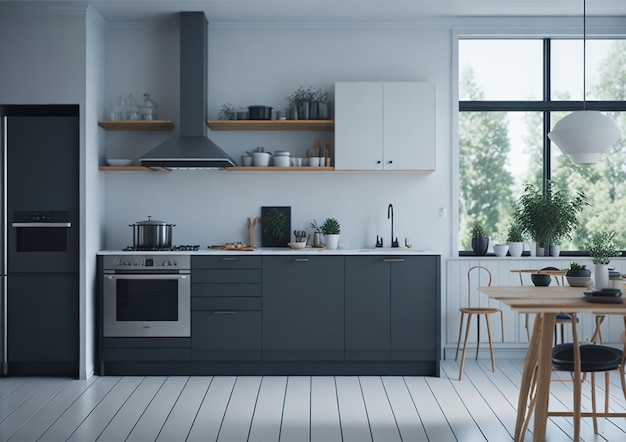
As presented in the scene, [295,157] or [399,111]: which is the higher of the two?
[399,111]

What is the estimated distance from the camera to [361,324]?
16.1 feet

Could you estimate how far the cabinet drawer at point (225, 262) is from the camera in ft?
16.1

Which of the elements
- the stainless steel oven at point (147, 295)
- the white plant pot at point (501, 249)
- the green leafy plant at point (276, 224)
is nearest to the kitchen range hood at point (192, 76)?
the green leafy plant at point (276, 224)

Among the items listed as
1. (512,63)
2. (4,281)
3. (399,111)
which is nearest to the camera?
(4,281)

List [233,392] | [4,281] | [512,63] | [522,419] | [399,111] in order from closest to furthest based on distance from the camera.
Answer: [522,419]
[233,392]
[4,281]
[399,111]
[512,63]

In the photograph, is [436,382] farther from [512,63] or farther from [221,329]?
[512,63]

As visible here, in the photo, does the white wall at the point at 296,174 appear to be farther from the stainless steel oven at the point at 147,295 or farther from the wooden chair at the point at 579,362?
the wooden chair at the point at 579,362

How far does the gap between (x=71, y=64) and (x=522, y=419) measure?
4.08 metres

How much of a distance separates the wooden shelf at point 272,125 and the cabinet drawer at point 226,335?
1.57 meters

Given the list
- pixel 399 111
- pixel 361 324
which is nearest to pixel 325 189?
pixel 399 111

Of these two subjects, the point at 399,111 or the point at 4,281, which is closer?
the point at 4,281

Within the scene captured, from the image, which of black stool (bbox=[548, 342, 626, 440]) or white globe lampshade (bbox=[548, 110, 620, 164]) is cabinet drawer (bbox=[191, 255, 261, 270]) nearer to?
black stool (bbox=[548, 342, 626, 440])

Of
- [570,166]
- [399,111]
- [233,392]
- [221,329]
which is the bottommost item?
[233,392]

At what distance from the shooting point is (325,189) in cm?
549
